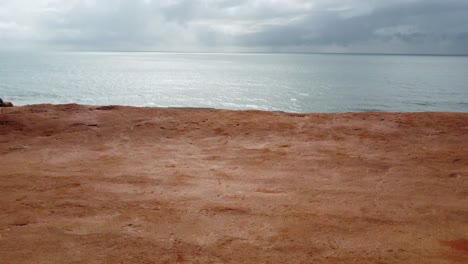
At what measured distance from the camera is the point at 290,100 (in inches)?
1715

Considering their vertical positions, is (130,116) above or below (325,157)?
above

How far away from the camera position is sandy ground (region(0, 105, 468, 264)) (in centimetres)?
432

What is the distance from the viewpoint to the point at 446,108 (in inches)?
1486

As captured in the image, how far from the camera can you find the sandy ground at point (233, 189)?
4.32 metres

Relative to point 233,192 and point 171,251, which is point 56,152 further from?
point 171,251

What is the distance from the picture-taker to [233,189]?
604 centimetres

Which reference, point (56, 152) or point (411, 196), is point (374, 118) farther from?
point (56, 152)

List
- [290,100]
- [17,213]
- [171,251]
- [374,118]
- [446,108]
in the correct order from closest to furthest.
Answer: [171,251] < [17,213] < [374,118] < [446,108] < [290,100]

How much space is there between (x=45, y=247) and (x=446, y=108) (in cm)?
4080

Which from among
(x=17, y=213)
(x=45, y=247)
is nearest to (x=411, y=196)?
(x=45, y=247)

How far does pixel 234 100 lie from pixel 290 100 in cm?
646

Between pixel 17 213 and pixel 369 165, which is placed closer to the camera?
pixel 17 213

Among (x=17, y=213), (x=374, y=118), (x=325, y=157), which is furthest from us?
(x=374, y=118)

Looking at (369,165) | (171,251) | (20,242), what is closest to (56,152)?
(20,242)
